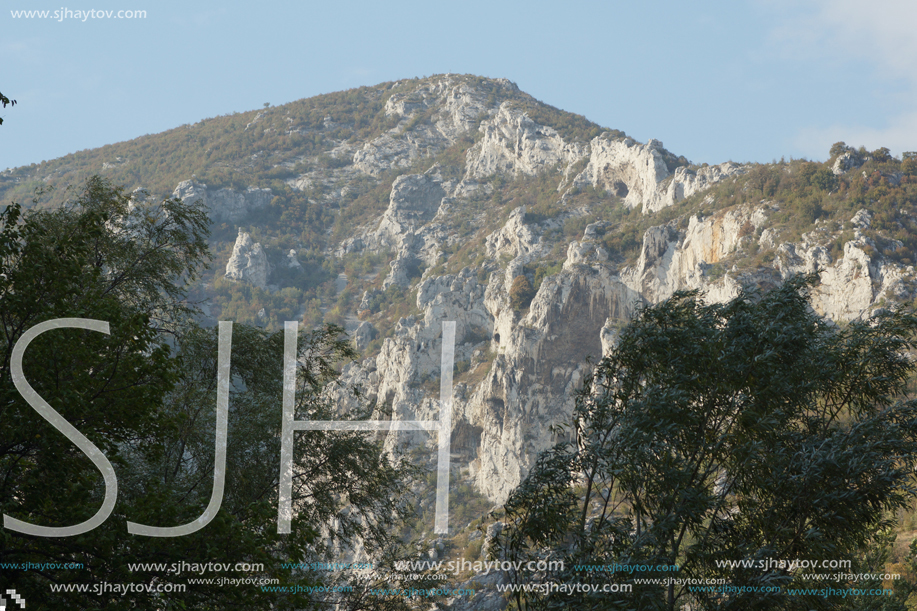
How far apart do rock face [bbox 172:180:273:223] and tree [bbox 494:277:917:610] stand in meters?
102

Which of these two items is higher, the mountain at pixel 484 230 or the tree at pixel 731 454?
the mountain at pixel 484 230

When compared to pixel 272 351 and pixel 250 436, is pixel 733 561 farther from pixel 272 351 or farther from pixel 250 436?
pixel 272 351

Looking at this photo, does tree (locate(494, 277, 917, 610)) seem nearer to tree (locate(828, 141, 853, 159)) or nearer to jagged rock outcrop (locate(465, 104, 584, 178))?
Answer: tree (locate(828, 141, 853, 159))

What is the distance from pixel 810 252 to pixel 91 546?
5207 centimetres

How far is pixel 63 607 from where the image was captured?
18.5 ft

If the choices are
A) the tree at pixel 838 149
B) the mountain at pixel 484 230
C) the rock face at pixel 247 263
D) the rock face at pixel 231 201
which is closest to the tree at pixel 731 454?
the mountain at pixel 484 230

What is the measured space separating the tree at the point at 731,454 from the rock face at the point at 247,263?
92024 millimetres

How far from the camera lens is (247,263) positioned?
9562cm

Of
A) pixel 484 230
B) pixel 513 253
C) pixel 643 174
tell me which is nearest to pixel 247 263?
pixel 484 230

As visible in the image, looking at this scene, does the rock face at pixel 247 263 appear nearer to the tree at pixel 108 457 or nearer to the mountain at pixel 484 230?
the mountain at pixel 484 230

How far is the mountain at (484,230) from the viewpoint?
171 feet

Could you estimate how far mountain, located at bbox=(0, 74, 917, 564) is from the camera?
52.1 m

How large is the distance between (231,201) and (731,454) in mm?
110458

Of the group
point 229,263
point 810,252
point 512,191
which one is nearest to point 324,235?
point 229,263
